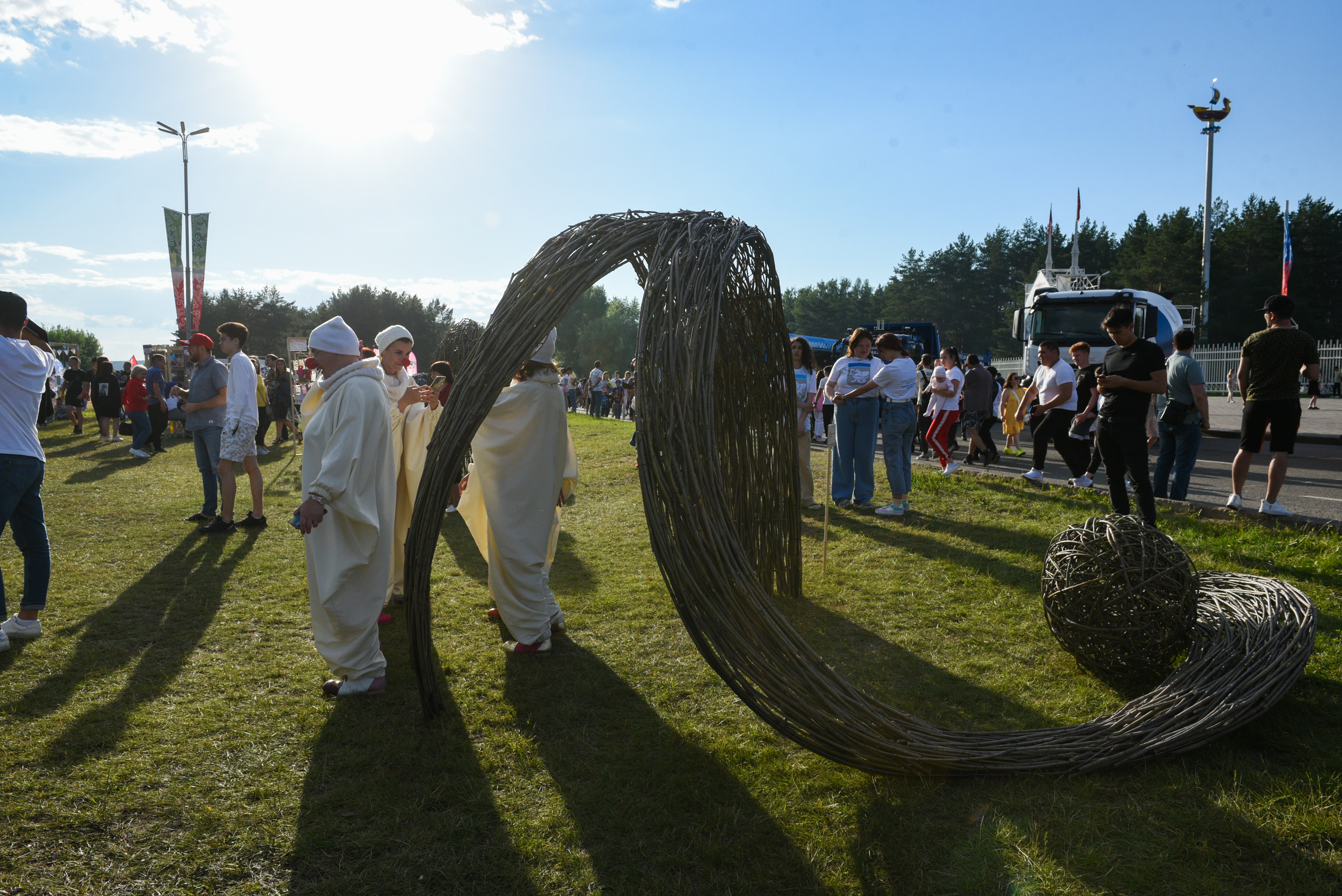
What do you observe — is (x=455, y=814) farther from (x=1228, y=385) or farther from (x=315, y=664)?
(x=1228, y=385)

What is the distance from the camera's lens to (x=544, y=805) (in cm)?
293

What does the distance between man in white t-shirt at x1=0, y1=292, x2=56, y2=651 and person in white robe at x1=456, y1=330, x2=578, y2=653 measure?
2.45 m

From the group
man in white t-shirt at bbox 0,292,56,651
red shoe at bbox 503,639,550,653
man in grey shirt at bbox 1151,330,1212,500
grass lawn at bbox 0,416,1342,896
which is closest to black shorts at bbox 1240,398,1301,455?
man in grey shirt at bbox 1151,330,1212,500

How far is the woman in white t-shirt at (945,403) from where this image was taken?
32.8 ft

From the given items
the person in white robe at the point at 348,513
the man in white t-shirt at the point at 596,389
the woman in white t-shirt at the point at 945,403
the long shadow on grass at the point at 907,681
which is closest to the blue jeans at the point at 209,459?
the person in white robe at the point at 348,513

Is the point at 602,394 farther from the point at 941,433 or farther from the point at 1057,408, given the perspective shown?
the point at 1057,408

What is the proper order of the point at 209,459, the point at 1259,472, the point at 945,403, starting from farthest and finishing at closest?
the point at 1259,472 < the point at 945,403 < the point at 209,459

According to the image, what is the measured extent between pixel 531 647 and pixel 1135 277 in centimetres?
5834

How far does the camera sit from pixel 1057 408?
341 inches

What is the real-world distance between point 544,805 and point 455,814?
1.07 ft

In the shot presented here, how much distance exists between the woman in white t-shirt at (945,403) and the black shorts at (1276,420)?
367 centimetres

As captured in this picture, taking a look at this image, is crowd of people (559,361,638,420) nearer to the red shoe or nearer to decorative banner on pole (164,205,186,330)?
decorative banner on pole (164,205,186,330)

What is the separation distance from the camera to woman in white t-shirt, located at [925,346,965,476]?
9.98 m

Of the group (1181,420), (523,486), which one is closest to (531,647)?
(523,486)
